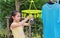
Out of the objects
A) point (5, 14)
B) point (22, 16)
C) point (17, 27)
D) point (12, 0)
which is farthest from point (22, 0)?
point (17, 27)

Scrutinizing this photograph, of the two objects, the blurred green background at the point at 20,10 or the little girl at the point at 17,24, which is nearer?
the little girl at the point at 17,24

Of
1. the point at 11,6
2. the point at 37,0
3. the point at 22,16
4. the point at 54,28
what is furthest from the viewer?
the point at 11,6

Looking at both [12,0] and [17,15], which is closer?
[17,15]

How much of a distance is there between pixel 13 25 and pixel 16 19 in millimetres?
109

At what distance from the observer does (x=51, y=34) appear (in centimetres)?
327

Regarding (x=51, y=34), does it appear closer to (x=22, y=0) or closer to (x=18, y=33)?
(x=18, y=33)

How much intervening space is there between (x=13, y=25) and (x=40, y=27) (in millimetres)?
1535

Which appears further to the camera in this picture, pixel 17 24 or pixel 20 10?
pixel 20 10

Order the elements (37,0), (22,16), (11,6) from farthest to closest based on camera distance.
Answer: (11,6) < (37,0) < (22,16)

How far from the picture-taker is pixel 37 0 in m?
4.58

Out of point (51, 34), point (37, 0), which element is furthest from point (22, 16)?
point (37, 0)

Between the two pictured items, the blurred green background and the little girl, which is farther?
the blurred green background

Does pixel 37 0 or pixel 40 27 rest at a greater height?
pixel 37 0

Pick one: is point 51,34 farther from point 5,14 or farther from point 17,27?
point 5,14
